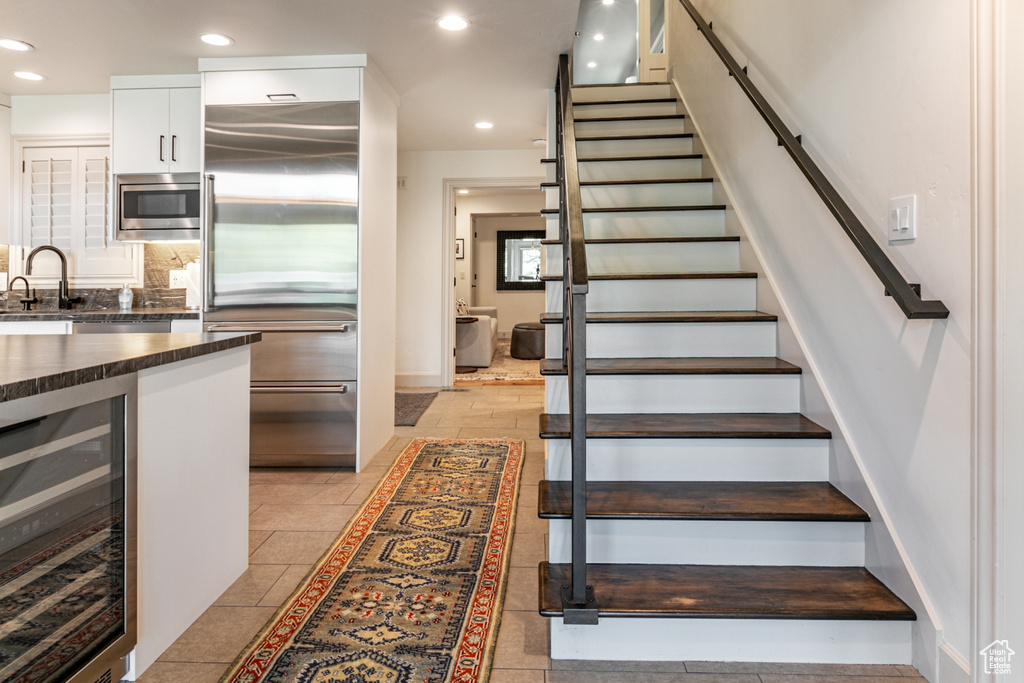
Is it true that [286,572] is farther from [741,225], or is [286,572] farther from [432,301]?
[432,301]

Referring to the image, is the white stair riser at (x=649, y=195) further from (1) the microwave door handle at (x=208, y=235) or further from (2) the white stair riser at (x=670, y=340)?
(1) the microwave door handle at (x=208, y=235)

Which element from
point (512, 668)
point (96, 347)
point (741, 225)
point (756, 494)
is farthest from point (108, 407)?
point (741, 225)

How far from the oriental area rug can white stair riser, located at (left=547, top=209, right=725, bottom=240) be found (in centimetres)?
146

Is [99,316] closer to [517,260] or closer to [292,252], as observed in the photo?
[292,252]

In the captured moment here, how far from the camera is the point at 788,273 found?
8.43ft

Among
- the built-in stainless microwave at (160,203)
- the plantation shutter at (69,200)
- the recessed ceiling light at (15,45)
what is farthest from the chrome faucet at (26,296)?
the recessed ceiling light at (15,45)

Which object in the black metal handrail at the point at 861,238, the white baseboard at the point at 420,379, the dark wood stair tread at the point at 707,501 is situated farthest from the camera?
the white baseboard at the point at 420,379

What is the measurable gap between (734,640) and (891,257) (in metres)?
1.14

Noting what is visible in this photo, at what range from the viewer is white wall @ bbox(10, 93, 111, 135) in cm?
425

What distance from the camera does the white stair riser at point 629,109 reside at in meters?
4.62

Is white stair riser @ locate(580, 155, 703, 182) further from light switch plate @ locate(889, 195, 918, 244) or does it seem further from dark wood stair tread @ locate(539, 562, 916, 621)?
dark wood stair tread @ locate(539, 562, 916, 621)

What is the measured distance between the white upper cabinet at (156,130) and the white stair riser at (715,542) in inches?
131

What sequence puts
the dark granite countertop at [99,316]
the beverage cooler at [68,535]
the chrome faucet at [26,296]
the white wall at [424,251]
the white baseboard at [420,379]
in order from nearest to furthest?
the beverage cooler at [68,535] < the dark granite countertop at [99,316] < the chrome faucet at [26,296] < the white wall at [424,251] < the white baseboard at [420,379]

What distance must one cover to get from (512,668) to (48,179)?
4.49 metres
